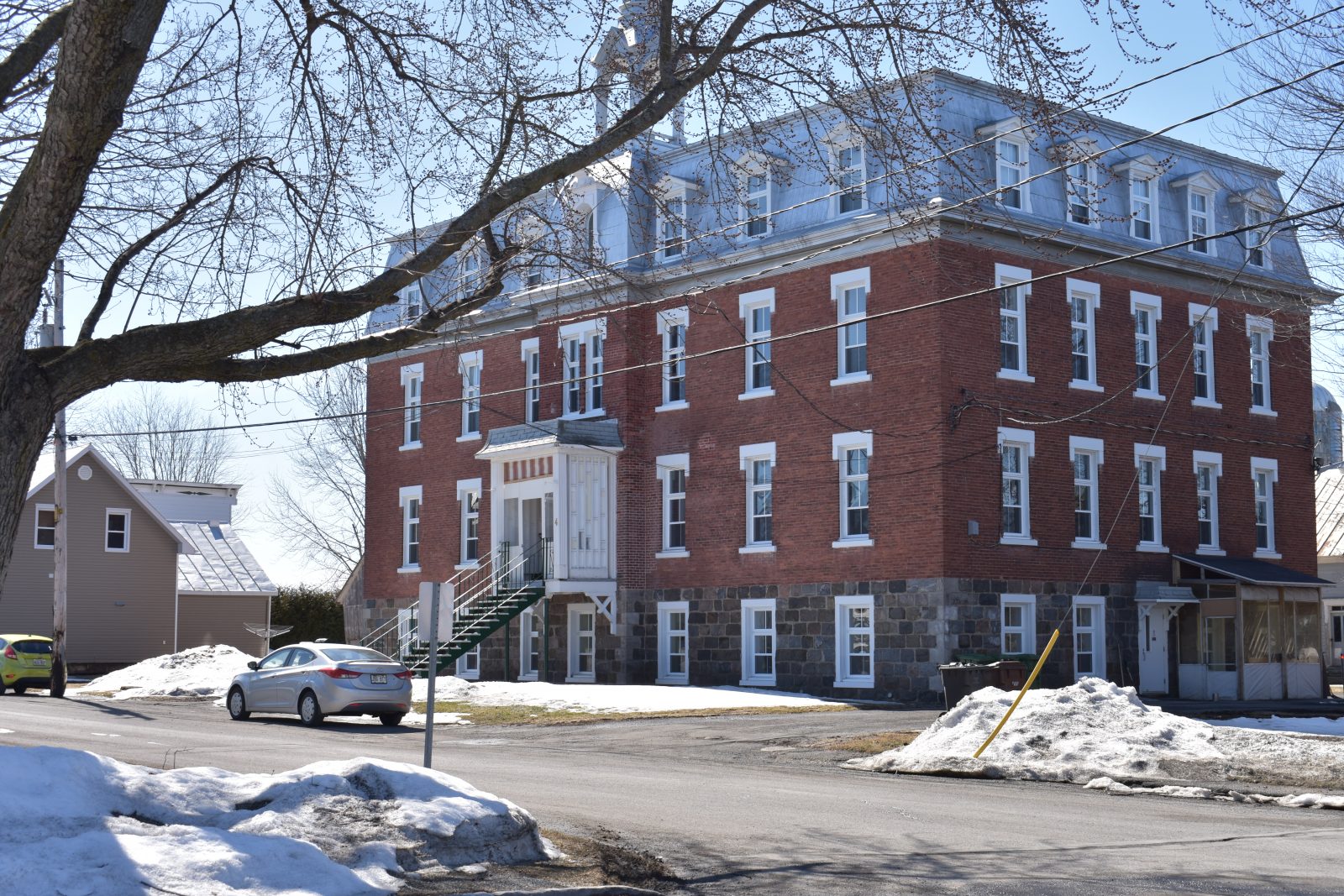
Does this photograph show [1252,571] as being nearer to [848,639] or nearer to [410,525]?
[848,639]

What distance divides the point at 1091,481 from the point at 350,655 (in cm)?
1656

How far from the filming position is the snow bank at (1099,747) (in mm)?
17375

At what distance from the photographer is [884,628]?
101 feet

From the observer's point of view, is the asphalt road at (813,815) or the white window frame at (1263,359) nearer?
the asphalt road at (813,815)

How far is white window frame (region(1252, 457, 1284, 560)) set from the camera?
36.8 meters

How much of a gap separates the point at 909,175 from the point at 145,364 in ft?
19.6

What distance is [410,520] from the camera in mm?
43625

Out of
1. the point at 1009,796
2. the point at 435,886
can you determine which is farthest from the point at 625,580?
the point at 435,886

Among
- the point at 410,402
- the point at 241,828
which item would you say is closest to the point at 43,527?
the point at 410,402

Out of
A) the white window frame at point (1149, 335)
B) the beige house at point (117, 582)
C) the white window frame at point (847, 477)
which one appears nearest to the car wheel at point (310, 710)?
the white window frame at point (847, 477)

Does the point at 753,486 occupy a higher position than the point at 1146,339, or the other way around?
the point at 1146,339

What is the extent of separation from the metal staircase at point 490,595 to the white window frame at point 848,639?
294 inches

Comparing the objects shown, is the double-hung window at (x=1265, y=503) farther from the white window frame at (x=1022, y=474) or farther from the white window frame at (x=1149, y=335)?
the white window frame at (x=1022, y=474)

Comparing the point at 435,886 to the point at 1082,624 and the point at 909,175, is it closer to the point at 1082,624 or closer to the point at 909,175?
the point at 909,175
